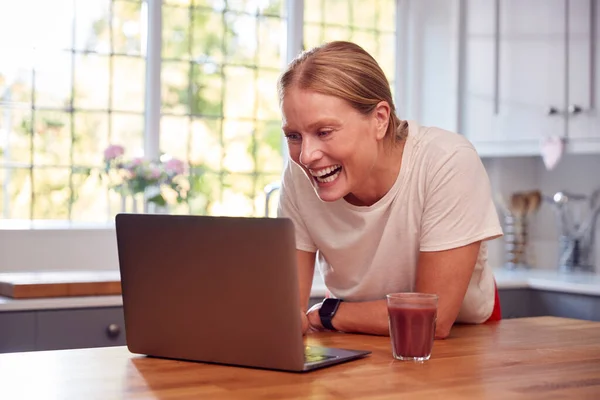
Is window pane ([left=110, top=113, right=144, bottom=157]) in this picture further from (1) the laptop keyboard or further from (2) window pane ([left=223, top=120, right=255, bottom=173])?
(1) the laptop keyboard

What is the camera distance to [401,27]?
4699 mm

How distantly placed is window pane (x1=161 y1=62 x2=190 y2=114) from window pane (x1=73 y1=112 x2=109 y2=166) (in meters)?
0.30

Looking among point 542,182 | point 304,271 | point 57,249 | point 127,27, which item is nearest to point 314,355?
point 304,271

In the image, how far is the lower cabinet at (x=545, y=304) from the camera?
3271 mm

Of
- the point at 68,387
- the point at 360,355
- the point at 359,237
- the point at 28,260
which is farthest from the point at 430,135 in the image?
the point at 28,260

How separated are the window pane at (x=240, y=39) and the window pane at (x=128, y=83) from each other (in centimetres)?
44

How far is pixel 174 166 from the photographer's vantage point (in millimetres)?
3768

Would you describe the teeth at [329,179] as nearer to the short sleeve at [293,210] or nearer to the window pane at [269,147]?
the short sleeve at [293,210]

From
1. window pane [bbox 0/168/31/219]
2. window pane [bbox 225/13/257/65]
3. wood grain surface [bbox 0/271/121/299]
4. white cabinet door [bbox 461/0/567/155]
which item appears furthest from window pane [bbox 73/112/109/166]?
white cabinet door [bbox 461/0/567/155]

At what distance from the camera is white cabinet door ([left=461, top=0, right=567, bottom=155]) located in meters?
3.73

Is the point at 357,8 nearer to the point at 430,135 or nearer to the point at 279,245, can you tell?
the point at 430,135

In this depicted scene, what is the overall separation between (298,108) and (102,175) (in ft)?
7.92

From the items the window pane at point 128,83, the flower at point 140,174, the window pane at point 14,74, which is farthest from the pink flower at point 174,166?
the window pane at point 14,74

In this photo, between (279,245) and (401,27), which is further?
(401,27)
